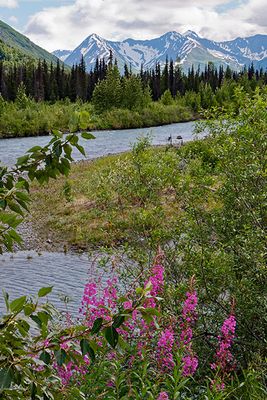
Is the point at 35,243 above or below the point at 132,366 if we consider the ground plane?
below

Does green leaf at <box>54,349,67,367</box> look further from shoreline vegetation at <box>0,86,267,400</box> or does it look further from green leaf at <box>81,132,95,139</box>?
shoreline vegetation at <box>0,86,267,400</box>

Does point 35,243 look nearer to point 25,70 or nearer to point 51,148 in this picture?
point 51,148

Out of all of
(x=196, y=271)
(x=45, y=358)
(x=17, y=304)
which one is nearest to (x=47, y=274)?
(x=196, y=271)

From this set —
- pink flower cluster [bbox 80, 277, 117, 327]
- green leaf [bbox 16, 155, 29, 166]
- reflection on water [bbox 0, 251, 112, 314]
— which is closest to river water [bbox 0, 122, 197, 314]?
reflection on water [bbox 0, 251, 112, 314]

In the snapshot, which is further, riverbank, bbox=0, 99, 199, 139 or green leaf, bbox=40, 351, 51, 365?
riverbank, bbox=0, 99, 199, 139

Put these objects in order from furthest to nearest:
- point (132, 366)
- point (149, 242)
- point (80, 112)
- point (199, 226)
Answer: point (149, 242), point (199, 226), point (132, 366), point (80, 112)

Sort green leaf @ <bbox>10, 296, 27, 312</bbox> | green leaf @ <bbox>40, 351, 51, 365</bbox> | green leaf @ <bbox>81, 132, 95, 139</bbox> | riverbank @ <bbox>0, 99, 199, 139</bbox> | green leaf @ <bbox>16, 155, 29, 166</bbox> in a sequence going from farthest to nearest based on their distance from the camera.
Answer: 1. riverbank @ <bbox>0, 99, 199, 139</bbox>
2. green leaf @ <bbox>16, 155, 29, 166</bbox>
3. green leaf @ <bbox>81, 132, 95, 139</bbox>
4. green leaf @ <bbox>40, 351, 51, 365</bbox>
5. green leaf @ <bbox>10, 296, 27, 312</bbox>

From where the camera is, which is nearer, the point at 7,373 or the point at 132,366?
the point at 7,373

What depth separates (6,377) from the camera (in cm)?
155

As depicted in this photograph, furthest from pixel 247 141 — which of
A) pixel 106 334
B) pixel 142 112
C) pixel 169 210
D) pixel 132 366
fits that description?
pixel 142 112

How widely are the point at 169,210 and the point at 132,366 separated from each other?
13.1ft

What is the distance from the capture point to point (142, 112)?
227ft

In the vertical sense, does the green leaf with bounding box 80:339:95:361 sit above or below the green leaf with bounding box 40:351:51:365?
above

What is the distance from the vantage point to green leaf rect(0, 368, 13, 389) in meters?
1.52
